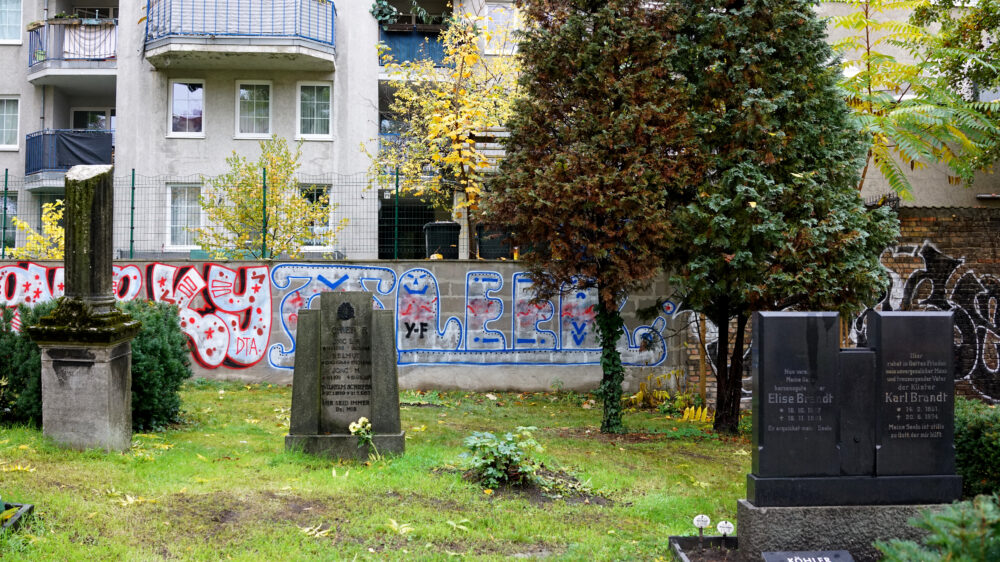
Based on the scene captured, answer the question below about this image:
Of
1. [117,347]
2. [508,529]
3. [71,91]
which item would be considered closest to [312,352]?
[117,347]

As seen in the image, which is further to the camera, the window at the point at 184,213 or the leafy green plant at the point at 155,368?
the window at the point at 184,213

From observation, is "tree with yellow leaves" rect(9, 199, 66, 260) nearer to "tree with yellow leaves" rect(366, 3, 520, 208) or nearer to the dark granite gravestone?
"tree with yellow leaves" rect(366, 3, 520, 208)

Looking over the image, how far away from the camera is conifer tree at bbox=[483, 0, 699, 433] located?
29.4 feet

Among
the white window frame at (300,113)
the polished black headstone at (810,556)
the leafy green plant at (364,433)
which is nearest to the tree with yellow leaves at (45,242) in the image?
the white window frame at (300,113)

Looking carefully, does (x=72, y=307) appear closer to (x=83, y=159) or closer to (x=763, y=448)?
(x=763, y=448)

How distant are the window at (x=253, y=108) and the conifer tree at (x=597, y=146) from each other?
46.1ft

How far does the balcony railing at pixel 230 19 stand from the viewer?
20.2 meters

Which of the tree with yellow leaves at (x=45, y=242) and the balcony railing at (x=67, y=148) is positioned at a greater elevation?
the balcony railing at (x=67, y=148)

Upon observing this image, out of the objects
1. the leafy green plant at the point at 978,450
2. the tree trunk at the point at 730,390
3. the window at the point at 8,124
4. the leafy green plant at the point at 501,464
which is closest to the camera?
the leafy green plant at the point at 978,450

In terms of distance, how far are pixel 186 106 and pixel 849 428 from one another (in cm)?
2086

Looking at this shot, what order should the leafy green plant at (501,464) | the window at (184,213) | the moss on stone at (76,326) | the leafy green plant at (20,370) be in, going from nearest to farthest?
the leafy green plant at (501,464) → the moss on stone at (76,326) → the leafy green plant at (20,370) → the window at (184,213)

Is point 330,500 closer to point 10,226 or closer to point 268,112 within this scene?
point 268,112

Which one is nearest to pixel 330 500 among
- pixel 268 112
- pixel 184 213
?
pixel 184 213

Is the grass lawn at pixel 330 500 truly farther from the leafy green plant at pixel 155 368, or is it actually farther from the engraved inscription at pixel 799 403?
the engraved inscription at pixel 799 403
